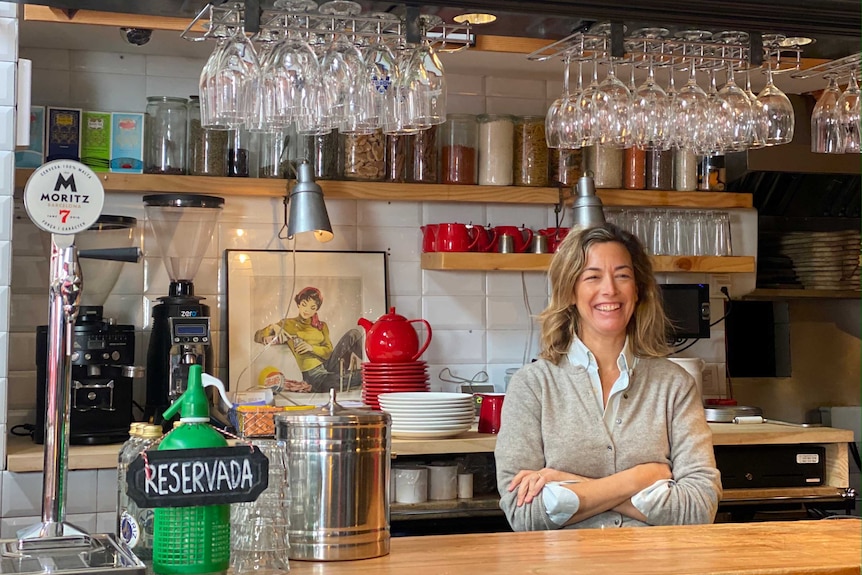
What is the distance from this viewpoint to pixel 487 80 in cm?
468

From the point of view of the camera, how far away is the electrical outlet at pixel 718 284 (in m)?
4.98

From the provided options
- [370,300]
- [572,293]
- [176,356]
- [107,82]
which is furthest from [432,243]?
[572,293]

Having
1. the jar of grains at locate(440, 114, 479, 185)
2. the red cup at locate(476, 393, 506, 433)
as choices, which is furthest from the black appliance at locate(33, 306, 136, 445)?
the jar of grains at locate(440, 114, 479, 185)

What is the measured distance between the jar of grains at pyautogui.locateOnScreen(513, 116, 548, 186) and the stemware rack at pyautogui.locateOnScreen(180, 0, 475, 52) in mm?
2213

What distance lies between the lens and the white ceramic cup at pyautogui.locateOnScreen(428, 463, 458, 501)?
12.1 feet

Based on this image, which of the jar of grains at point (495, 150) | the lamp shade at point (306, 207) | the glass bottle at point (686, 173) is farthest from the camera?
the glass bottle at point (686, 173)

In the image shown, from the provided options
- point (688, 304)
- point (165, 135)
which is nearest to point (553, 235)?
point (688, 304)

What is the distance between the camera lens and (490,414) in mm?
3918

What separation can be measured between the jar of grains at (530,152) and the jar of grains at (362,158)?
2.00ft

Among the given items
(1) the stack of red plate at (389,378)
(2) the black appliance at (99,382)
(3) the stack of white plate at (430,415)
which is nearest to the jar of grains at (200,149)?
(2) the black appliance at (99,382)

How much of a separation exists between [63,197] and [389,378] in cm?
228

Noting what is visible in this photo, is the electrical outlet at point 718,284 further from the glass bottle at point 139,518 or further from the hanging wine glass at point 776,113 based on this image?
the glass bottle at point 139,518

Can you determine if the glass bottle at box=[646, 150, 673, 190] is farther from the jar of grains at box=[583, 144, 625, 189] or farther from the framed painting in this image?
the framed painting

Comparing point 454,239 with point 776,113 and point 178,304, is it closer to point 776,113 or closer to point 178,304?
point 178,304
